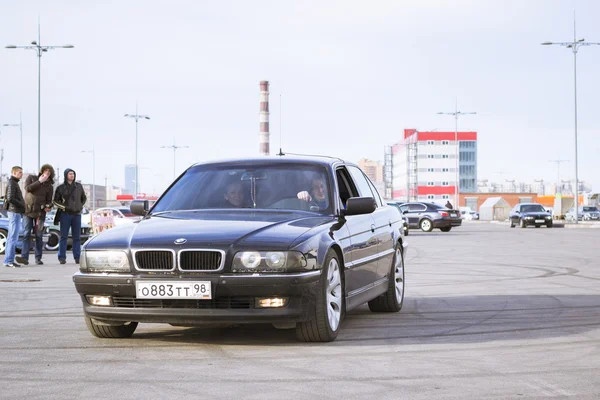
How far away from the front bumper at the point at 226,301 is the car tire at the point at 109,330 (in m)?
0.48

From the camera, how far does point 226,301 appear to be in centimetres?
712

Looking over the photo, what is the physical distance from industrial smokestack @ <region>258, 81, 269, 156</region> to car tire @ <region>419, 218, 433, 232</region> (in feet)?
150

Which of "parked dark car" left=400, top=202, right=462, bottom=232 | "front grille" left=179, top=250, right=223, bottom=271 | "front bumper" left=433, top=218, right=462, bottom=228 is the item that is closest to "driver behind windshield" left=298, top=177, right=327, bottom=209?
"front grille" left=179, top=250, right=223, bottom=271

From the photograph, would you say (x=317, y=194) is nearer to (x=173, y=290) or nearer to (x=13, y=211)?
(x=173, y=290)

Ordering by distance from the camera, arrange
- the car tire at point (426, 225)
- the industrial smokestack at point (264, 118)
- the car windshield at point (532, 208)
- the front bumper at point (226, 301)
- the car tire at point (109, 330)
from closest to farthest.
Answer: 1. the front bumper at point (226, 301)
2. the car tire at point (109, 330)
3. the car tire at point (426, 225)
4. the car windshield at point (532, 208)
5. the industrial smokestack at point (264, 118)

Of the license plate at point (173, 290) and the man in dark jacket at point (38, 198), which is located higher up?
the man in dark jacket at point (38, 198)

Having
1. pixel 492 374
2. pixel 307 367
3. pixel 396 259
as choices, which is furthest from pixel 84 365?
pixel 396 259

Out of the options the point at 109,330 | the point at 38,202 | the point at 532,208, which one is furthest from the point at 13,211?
the point at 532,208

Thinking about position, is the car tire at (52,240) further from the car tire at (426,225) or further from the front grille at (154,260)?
the car tire at (426,225)

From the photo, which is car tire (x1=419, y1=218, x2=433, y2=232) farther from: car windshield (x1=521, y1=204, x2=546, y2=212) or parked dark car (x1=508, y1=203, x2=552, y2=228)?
car windshield (x1=521, y1=204, x2=546, y2=212)

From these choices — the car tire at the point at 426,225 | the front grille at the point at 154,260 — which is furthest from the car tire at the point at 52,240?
the car tire at the point at 426,225

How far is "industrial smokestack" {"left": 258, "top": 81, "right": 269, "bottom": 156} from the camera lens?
93.1 meters

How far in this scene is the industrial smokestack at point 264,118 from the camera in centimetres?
9312

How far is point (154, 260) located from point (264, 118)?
87.3m
